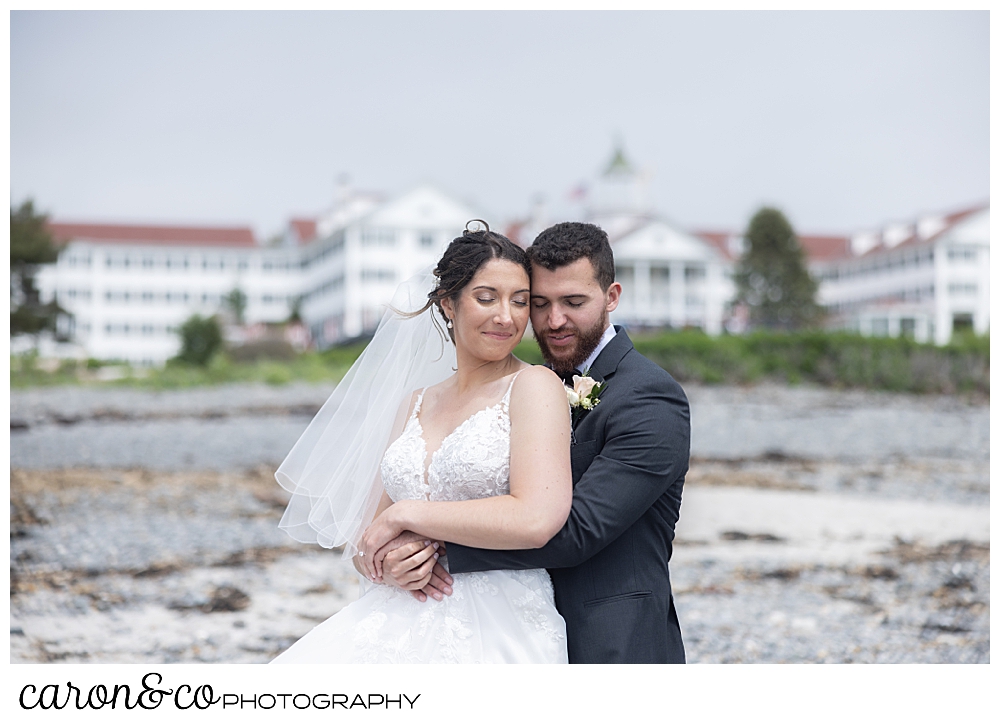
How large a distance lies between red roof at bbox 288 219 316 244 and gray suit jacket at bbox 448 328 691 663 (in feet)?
195

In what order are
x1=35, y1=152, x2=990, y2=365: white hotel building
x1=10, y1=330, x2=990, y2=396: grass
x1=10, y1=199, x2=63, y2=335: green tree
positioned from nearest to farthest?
x1=10, y1=330, x2=990, y2=396: grass < x1=10, y1=199, x2=63, y2=335: green tree < x1=35, y1=152, x2=990, y2=365: white hotel building

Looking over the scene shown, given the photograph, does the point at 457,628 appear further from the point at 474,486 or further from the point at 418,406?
the point at 418,406

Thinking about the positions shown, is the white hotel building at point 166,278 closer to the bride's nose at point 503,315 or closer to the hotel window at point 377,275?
the hotel window at point 377,275

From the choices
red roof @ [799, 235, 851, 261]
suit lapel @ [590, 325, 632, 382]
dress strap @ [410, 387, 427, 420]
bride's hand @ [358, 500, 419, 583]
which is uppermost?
red roof @ [799, 235, 851, 261]

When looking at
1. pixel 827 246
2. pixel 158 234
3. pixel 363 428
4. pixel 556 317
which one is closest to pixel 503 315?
pixel 556 317

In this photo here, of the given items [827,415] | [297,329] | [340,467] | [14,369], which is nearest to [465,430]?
[340,467]

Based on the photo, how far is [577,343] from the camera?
3.10 m

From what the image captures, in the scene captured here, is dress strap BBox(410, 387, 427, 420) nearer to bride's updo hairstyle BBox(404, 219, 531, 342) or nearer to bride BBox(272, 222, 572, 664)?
bride BBox(272, 222, 572, 664)

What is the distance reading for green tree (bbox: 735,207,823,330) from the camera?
45125mm

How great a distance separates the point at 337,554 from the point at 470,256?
7.76 meters

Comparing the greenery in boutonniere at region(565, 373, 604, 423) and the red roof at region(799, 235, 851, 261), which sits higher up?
the red roof at region(799, 235, 851, 261)

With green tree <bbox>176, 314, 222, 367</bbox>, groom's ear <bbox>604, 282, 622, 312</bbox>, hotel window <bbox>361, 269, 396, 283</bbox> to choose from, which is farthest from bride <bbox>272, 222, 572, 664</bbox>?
hotel window <bbox>361, 269, 396, 283</bbox>

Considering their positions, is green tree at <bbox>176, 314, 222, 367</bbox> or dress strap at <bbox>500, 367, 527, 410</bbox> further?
green tree at <bbox>176, 314, 222, 367</bbox>

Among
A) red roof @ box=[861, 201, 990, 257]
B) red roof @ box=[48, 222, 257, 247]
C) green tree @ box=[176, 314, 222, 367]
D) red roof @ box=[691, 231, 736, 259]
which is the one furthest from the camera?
red roof @ box=[48, 222, 257, 247]
